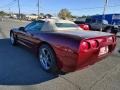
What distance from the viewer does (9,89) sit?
3311 millimetres

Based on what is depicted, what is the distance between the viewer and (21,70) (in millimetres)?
4305

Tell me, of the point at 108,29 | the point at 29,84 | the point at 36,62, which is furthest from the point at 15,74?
the point at 108,29

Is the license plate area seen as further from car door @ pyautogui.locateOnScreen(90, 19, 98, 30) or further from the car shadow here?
car door @ pyautogui.locateOnScreen(90, 19, 98, 30)

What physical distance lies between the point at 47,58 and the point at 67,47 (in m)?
1.07

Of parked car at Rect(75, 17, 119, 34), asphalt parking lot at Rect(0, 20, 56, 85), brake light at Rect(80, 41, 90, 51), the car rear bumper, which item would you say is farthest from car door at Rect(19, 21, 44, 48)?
parked car at Rect(75, 17, 119, 34)

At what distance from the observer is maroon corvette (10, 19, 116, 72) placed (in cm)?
333

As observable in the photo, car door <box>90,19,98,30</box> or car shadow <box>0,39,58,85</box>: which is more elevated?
car door <box>90,19,98,30</box>

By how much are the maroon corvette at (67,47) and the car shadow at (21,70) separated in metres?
0.28

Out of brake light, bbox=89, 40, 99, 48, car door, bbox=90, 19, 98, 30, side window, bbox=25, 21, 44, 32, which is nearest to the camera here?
brake light, bbox=89, 40, 99, 48

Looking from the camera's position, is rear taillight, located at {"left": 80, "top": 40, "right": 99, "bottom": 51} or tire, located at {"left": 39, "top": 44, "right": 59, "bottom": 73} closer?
rear taillight, located at {"left": 80, "top": 40, "right": 99, "bottom": 51}

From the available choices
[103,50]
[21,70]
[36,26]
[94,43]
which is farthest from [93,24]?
[94,43]

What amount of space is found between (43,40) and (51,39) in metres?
0.38

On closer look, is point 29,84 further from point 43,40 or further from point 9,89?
point 43,40

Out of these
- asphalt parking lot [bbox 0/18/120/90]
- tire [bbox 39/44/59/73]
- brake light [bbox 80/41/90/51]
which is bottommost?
asphalt parking lot [bbox 0/18/120/90]
